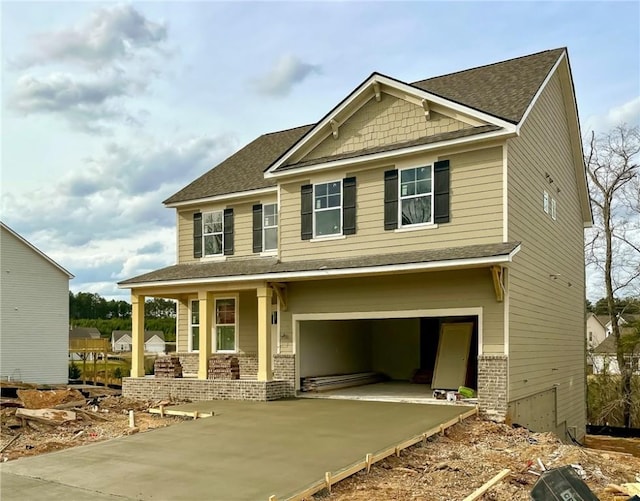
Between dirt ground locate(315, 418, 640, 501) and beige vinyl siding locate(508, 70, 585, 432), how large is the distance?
2782mm

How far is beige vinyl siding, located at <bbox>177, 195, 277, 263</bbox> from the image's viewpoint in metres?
19.0

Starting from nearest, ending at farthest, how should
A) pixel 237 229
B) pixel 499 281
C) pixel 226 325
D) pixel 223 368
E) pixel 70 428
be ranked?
pixel 70 428 → pixel 499 281 → pixel 223 368 → pixel 226 325 → pixel 237 229

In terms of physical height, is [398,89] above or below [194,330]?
above

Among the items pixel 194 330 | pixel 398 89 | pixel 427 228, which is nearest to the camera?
pixel 427 228

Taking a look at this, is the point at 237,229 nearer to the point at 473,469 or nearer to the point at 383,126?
the point at 383,126

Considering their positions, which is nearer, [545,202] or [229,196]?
[545,202]

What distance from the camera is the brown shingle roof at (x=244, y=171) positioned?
766 inches

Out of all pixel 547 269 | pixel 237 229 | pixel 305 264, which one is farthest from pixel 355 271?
pixel 237 229

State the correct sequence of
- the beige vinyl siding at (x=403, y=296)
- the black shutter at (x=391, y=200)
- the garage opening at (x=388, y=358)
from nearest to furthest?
the beige vinyl siding at (x=403, y=296) → the black shutter at (x=391, y=200) → the garage opening at (x=388, y=358)

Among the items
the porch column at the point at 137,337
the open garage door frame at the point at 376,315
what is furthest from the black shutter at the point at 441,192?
the porch column at the point at 137,337

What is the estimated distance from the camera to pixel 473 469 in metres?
8.71

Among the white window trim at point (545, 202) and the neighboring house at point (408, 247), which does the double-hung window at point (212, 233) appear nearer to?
the neighboring house at point (408, 247)

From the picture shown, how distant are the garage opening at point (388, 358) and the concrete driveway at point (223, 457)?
8.34ft

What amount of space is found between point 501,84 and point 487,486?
1150cm
